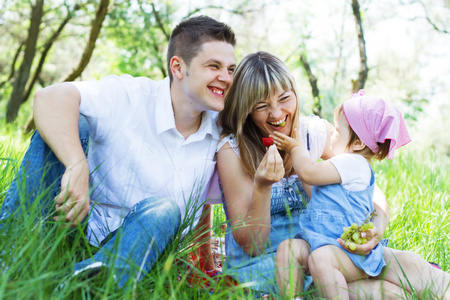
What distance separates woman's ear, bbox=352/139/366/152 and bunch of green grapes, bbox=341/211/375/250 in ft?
1.47

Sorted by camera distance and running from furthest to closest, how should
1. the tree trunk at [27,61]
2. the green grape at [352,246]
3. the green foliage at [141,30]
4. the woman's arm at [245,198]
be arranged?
1. the green foliage at [141,30]
2. the tree trunk at [27,61]
3. the woman's arm at [245,198]
4. the green grape at [352,246]

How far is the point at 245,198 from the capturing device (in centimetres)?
244

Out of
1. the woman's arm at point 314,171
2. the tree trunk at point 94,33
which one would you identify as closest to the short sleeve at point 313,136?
the woman's arm at point 314,171

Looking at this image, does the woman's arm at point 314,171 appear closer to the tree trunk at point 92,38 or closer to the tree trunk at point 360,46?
the tree trunk at point 360,46

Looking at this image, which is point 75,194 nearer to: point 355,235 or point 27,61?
point 355,235

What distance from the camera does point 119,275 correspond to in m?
1.53

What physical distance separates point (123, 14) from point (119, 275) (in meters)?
8.86

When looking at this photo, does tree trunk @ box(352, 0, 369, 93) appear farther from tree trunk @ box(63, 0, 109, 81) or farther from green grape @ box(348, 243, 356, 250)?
green grape @ box(348, 243, 356, 250)

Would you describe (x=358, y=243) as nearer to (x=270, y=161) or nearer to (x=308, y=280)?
(x=308, y=280)

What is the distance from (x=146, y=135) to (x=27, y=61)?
7.14m

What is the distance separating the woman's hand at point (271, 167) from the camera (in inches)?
81.8

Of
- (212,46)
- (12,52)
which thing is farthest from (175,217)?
(12,52)

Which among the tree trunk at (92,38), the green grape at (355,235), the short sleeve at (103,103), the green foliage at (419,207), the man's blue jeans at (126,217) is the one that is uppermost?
the tree trunk at (92,38)

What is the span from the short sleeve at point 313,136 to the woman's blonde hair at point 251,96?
171 mm
